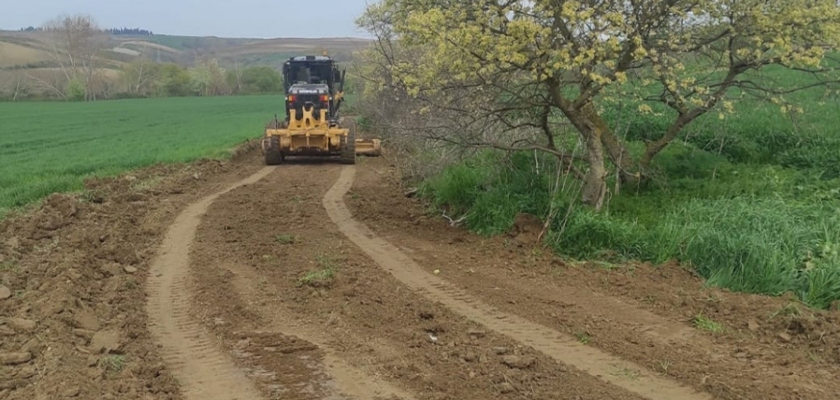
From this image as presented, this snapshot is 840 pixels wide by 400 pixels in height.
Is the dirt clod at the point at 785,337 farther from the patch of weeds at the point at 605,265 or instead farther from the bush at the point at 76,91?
the bush at the point at 76,91

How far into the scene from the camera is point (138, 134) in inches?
1282

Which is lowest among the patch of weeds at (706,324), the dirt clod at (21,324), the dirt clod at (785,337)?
the dirt clod at (21,324)

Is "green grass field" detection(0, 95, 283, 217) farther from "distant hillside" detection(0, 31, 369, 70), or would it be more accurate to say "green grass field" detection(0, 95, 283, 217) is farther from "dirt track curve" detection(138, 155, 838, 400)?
"distant hillside" detection(0, 31, 369, 70)

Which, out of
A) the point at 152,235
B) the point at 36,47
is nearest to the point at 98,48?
the point at 36,47

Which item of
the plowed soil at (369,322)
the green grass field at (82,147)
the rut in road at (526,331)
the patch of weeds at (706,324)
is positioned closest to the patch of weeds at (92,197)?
the green grass field at (82,147)

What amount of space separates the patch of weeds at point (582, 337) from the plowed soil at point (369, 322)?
9cm

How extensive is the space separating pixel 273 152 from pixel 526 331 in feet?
45.5

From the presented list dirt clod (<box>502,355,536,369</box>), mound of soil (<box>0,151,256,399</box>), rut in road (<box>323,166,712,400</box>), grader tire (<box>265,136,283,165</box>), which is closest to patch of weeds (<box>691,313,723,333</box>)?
rut in road (<box>323,166,712,400</box>)

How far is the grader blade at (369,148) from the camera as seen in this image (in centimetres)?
2120

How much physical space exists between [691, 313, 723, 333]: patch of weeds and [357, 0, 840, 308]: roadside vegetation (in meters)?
1.05

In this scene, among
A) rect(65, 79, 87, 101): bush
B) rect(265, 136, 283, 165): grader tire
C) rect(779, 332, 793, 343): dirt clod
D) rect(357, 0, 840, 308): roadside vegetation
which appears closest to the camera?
rect(779, 332, 793, 343): dirt clod

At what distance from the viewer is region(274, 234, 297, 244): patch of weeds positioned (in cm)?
962

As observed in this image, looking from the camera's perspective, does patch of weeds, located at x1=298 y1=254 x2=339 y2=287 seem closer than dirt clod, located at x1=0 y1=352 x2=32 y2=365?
No

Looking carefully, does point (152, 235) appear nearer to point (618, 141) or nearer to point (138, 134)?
point (618, 141)
